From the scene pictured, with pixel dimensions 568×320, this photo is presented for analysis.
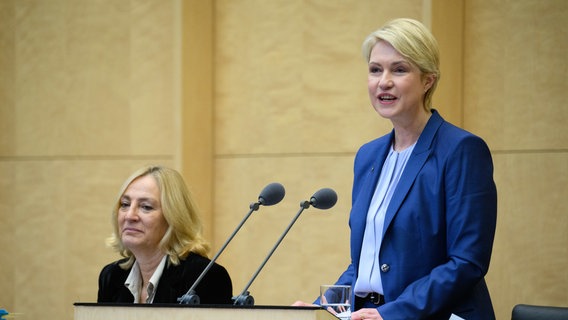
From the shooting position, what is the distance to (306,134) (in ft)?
18.9

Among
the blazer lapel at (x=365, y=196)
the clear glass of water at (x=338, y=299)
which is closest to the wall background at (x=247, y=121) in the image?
the blazer lapel at (x=365, y=196)

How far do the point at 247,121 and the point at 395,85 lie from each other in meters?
2.79

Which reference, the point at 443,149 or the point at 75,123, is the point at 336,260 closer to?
the point at 75,123

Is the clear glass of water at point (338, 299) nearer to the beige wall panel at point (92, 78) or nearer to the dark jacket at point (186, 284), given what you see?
the dark jacket at point (186, 284)

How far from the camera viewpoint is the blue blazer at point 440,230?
3.06 metres

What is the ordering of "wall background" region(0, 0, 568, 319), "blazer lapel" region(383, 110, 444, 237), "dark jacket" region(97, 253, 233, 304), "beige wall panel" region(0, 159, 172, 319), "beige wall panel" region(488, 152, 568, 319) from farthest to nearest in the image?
"beige wall panel" region(0, 159, 172, 319) → "wall background" region(0, 0, 568, 319) → "beige wall panel" region(488, 152, 568, 319) → "dark jacket" region(97, 253, 233, 304) → "blazer lapel" region(383, 110, 444, 237)

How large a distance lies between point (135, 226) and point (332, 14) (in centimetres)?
208

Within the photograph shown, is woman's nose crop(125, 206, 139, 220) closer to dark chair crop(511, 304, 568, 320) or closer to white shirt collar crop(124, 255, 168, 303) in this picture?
white shirt collar crop(124, 255, 168, 303)

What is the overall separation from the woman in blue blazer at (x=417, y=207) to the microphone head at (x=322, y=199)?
0.51 ft

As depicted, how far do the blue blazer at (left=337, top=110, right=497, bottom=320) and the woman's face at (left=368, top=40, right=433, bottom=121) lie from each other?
100 millimetres

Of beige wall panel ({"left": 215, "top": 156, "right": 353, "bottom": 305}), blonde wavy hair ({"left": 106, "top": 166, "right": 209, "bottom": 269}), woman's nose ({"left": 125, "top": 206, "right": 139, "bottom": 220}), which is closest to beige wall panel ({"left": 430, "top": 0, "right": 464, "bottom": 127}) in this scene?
beige wall panel ({"left": 215, "top": 156, "right": 353, "bottom": 305})

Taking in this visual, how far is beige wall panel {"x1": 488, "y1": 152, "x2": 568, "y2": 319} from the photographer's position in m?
4.90

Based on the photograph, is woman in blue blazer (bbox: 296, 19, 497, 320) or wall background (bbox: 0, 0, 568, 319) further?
wall background (bbox: 0, 0, 568, 319)

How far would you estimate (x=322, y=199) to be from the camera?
10.6ft
